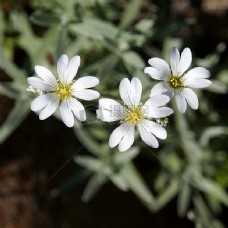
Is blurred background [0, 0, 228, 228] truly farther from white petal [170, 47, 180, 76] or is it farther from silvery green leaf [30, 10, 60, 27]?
white petal [170, 47, 180, 76]

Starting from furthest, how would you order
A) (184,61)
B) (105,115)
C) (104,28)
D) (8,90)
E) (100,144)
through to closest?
(100,144) < (104,28) < (8,90) < (184,61) < (105,115)

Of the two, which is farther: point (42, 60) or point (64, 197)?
point (64, 197)

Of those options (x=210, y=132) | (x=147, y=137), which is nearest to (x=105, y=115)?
(x=147, y=137)

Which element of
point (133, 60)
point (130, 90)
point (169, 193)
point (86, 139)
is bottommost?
point (169, 193)

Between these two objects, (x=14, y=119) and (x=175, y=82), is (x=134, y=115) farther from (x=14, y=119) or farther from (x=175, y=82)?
(x=14, y=119)

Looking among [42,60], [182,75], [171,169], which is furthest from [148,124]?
[171,169]

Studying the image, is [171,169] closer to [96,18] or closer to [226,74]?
[226,74]

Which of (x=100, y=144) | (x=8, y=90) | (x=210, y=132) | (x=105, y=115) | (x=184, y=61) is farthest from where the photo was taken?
(x=100, y=144)
